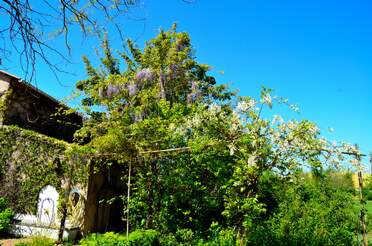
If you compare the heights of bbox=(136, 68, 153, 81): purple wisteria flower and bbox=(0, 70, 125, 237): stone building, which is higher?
bbox=(136, 68, 153, 81): purple wisteria flower

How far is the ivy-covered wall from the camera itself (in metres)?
13.4

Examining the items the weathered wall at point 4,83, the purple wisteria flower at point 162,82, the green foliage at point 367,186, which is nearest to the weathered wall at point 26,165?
the weathered wall at point 4,83

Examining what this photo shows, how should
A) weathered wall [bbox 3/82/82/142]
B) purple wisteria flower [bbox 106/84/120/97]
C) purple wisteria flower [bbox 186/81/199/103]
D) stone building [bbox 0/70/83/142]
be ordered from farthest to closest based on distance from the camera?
purple wisteria flower [bbox 186/81/199/103] → purple wisteria flower [bbox 106/84/120/97] → weathered wall [bbox 3/82/82/142] → stone building [bbox 0/70/83/142]

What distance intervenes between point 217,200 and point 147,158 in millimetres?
2300

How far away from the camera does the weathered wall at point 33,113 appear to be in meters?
15.4

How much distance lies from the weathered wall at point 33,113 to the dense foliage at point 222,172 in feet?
14.3

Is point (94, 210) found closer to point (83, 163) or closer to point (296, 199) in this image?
point (83, 163)

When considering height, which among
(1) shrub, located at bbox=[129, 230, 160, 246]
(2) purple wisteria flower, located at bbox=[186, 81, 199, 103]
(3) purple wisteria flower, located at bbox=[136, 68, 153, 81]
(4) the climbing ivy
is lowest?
(1) shrub, located at bbox=[129, 230, 160, 246]

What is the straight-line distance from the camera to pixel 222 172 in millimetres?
10094

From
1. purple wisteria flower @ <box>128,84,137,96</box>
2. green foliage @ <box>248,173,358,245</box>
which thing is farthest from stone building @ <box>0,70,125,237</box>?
green foliage @ <box>248,173,358,245</box>

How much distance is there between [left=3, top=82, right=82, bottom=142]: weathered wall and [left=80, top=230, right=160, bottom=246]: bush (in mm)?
6097

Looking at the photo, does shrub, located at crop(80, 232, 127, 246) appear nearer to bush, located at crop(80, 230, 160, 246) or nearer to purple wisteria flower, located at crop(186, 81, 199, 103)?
bush, located at crop(80, 230, 160, 246)

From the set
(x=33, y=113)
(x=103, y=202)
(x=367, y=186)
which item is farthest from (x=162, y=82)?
(x=367, y=186)

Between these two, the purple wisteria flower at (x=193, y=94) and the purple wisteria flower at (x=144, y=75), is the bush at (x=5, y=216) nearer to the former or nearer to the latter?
the purple wisteria flower at (x=144, y=75)
